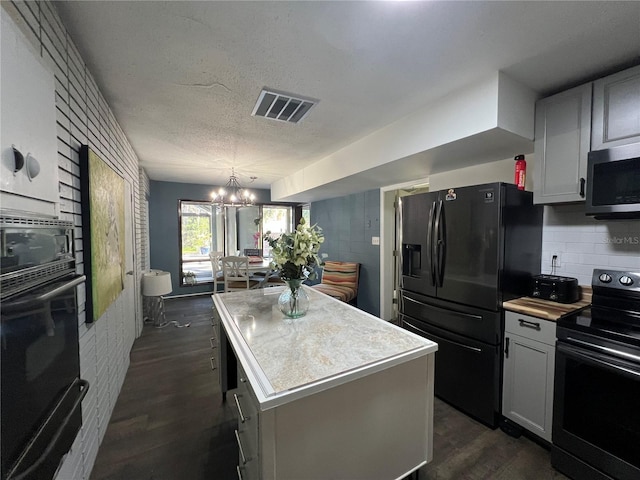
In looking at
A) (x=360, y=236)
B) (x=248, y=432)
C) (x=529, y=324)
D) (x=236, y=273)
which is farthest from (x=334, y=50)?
(x=236, y=273)

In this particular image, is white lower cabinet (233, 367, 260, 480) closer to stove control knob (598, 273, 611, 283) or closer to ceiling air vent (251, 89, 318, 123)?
ceiling air vent (251, 89, 318, 123)

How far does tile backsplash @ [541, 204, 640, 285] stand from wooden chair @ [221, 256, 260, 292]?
3.68 m

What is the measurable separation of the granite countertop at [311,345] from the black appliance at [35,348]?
2.10 feet

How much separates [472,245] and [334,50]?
1.61 metres

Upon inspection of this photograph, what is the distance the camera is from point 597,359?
55.6 inches

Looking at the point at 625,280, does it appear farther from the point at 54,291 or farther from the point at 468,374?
the point at 54,291

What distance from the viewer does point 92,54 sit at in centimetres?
152

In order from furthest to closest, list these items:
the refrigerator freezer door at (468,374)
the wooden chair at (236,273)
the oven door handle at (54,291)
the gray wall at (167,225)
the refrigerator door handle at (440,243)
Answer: the gray wall at (167,225)
the wooden chair at (236,273)
the refrigerator door handle at (440,243)
the refrigerator freezer door at (468,374)
the oven door handle at (54,291)

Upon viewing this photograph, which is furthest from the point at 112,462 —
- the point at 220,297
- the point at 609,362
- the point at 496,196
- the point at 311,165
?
the point at 311,165

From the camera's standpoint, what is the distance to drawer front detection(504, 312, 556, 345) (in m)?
1.66

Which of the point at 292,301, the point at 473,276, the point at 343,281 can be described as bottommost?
the point at 343,281

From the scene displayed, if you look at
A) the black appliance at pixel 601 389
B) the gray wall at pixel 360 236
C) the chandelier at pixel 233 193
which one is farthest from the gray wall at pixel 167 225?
the black appliance at pixel 601 389

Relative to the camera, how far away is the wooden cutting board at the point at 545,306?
167cm

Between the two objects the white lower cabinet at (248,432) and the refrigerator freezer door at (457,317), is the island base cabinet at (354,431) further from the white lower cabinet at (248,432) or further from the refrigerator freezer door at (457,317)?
the refrigerator freezer door at (457,317)
